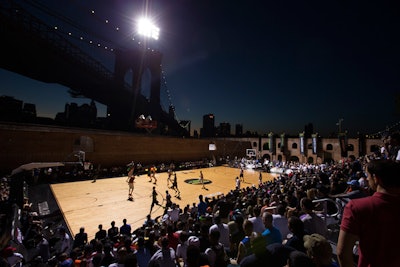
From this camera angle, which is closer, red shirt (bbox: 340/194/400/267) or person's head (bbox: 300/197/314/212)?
red shirt (bbox: 340/194/400/267)

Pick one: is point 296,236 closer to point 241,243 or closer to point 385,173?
point 241,243

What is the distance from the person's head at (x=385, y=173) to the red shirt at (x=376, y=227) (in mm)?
114

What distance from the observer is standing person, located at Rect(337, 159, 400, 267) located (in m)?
1.63

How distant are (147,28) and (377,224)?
36021 millimetres

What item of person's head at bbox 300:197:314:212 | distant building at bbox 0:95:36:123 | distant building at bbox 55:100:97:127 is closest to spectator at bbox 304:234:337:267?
person's head at bbox 300:197:314:212

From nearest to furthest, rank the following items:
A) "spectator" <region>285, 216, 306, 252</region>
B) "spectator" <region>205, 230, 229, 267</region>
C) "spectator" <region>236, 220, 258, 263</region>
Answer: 1. "spectator" <region>285, 216, 306, 252</region>
2. "spectator" <region>205, 230, 229, 267</region>
3. "spectator" <region>236, 220, 258, 263</region>

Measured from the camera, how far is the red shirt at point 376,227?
163cm

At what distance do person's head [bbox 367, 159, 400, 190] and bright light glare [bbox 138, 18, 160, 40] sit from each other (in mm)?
35680

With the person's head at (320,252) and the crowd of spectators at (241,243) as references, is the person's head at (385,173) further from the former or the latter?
the person's head at (320,252)

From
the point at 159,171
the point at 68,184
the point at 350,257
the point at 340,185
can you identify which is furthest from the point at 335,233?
the point at 159,171

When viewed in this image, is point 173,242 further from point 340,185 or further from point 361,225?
point 340,185

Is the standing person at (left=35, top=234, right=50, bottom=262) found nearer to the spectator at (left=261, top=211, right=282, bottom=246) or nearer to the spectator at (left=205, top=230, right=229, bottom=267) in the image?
the spectator at (left=205, top=230, right=229, bottom=267)

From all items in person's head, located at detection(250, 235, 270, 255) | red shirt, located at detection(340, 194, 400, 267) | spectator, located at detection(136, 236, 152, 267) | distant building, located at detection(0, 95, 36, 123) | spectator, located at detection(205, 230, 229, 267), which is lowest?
spectator, located at detection(136, 236, 152, 267)

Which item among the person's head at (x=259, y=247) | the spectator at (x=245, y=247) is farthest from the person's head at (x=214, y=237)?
the person's head at (x=259, y=247)
